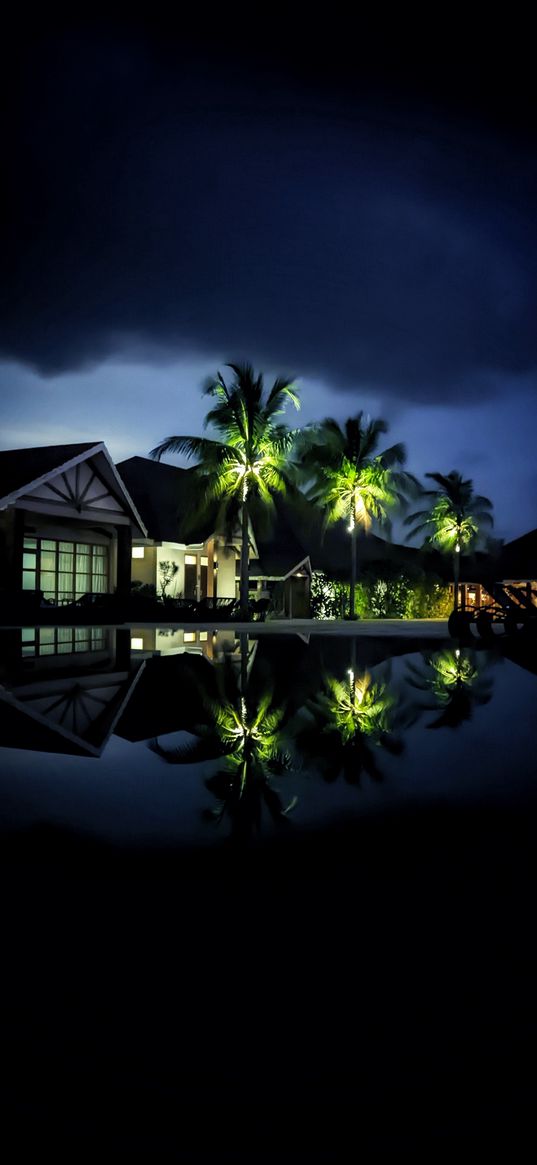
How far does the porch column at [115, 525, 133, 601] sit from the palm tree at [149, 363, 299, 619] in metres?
2.73

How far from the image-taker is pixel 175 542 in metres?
33.2

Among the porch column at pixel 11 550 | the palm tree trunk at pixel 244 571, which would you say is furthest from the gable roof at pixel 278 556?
the porch column at pixel 11 550

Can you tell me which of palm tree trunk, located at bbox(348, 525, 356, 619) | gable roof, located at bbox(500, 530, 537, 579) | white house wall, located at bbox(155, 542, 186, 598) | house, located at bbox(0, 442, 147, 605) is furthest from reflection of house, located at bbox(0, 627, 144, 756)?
gable roof, located at bbox(500, 530, 537, 579)

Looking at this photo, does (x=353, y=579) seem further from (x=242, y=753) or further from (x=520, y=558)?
(x=242, y=753)

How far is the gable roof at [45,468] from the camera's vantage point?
23.8m

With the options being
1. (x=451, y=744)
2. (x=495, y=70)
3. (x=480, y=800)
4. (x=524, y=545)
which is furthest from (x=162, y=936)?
(x=524, y=545)

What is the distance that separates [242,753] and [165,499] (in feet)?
111

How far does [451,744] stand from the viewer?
16.2 feet

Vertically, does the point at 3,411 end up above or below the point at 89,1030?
above

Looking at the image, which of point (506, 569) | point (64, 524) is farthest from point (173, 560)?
point (506, 569)

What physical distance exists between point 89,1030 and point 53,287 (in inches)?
Result: 1870

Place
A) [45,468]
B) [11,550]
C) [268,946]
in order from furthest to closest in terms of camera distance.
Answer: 1. [45,468]
2. [11,550]
3. [268,946]

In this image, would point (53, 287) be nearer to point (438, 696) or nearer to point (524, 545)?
point (524, 545)

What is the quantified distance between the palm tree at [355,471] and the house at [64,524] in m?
8.90
